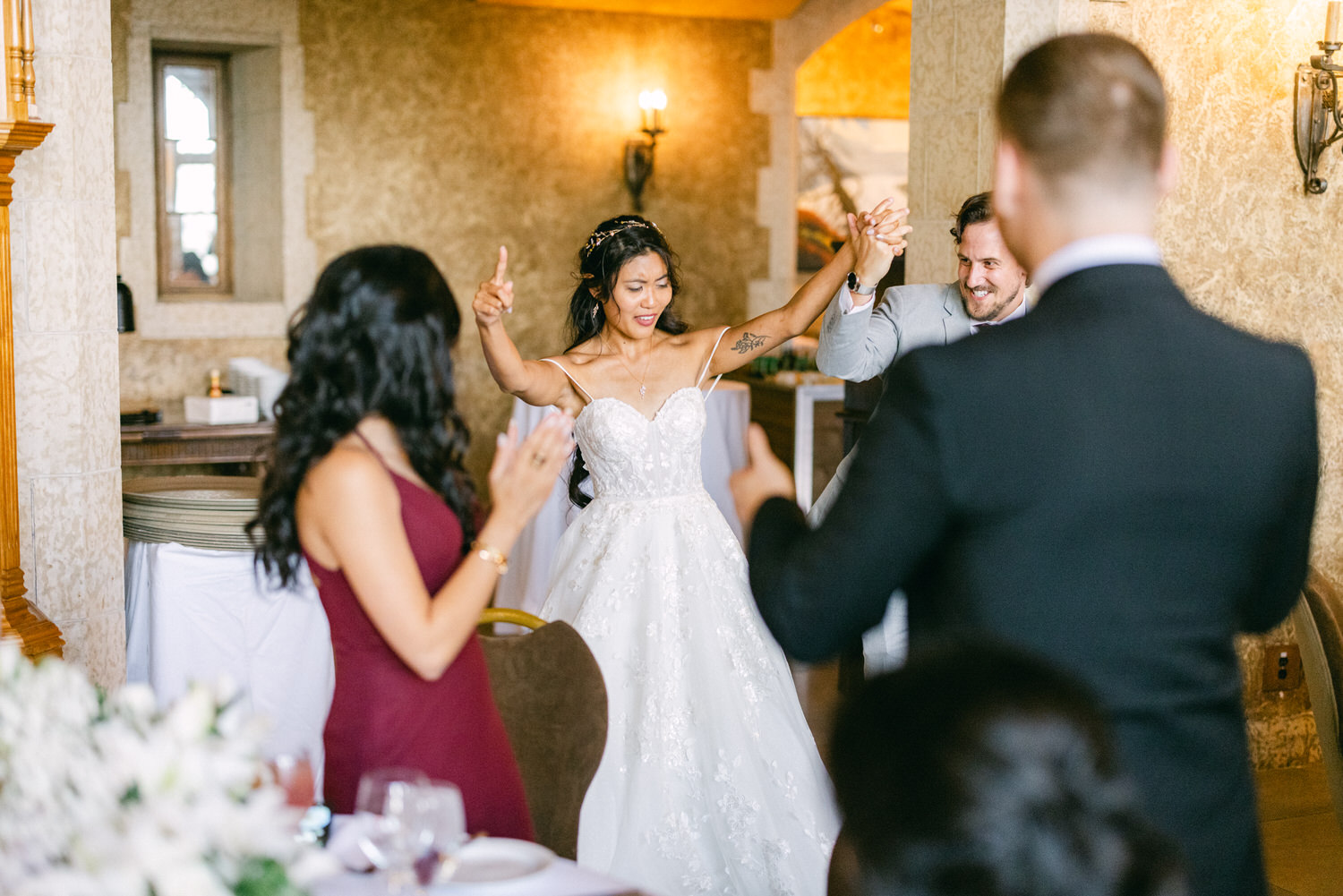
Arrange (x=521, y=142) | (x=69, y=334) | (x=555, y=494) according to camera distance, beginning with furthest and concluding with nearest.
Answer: (x=521, y=142) < (x=555, y=494) < (x=69, y=334)

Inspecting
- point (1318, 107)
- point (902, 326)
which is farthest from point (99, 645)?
point (1318, 107)

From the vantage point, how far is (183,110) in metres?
6.35

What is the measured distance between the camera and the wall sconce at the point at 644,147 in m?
7.07

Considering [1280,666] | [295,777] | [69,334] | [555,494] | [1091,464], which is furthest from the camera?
[555,494]

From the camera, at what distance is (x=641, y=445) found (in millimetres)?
3283

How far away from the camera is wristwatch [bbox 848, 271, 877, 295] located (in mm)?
2914

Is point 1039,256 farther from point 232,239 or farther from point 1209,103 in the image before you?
point 232,239

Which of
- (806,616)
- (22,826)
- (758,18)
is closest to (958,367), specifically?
(806,616)

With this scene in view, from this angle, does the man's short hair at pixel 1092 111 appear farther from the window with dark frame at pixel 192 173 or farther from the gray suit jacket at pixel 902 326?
the window with dark frame at pixel 192 173

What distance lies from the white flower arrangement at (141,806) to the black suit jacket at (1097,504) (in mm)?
513

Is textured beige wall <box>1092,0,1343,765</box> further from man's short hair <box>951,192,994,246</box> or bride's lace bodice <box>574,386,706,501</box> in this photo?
bride's lace bodice <box>574,386,706,501</box>

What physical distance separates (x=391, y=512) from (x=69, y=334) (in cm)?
132

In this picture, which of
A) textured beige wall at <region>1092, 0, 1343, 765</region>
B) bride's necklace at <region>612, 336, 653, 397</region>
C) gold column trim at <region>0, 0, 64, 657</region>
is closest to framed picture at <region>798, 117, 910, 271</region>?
textured beige wall at <region>1092, 0, 1343, 765</region>

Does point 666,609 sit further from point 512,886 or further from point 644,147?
point 644,147
